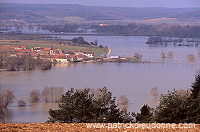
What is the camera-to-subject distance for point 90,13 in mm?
21281

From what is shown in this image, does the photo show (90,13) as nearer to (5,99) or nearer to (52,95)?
(52,95)

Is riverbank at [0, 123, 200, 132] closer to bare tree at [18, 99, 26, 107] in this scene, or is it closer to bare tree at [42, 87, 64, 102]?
bare tree at [18, 99, 26, 107]

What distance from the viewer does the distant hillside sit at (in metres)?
16.8

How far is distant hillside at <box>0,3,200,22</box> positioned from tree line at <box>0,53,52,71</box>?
3232mm

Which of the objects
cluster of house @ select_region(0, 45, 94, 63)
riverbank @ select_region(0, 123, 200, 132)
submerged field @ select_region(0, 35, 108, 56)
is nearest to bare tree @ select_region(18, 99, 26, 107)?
riverbank @ select_region(0, 123, 200, 132)

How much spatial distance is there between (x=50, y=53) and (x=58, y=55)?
27cm

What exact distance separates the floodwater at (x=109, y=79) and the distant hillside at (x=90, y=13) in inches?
170

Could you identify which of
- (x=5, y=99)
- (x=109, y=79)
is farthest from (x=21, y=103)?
(x=109, y=79)

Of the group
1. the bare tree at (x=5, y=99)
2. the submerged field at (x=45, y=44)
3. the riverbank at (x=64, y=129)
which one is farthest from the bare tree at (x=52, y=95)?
the submerged field at (x=45, y=44)

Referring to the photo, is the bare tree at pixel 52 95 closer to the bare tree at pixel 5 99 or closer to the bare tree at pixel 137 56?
the bare tree at pixel 5 99

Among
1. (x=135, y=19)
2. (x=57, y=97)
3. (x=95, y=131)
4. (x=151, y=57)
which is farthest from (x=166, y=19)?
(x=95, y=131)

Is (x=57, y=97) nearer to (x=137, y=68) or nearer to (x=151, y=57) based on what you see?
(x=137, y=68)

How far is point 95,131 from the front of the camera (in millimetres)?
1762

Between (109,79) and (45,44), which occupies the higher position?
(45,44)
